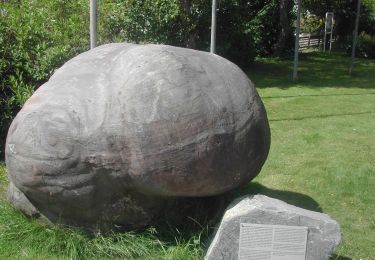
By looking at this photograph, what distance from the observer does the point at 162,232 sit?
4484 mm

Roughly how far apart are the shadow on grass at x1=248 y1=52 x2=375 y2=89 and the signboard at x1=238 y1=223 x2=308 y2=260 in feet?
31.3

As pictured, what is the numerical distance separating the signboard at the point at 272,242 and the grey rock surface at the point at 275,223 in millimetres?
36

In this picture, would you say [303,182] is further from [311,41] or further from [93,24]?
[311,41]

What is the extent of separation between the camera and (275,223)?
3.94 metres

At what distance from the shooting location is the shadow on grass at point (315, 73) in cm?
1383

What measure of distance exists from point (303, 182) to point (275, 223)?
250cm

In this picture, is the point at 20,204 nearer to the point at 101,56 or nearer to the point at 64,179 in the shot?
the point at 64,179

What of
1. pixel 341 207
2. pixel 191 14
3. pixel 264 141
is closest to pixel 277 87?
pixel 191 14

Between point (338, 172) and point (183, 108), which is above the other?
point (183, 108)

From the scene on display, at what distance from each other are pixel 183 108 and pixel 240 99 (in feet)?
1.65

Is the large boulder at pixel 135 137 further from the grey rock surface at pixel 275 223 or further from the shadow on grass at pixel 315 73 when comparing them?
the shadow on grass at pixel 315 73

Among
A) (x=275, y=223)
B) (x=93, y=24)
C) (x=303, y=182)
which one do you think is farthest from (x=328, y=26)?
(x=275, y=223)

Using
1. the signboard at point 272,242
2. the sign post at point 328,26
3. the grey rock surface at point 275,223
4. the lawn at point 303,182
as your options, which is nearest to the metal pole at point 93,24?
the lawn at point 303,182

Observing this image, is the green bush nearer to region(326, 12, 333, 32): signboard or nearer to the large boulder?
the large boulder
